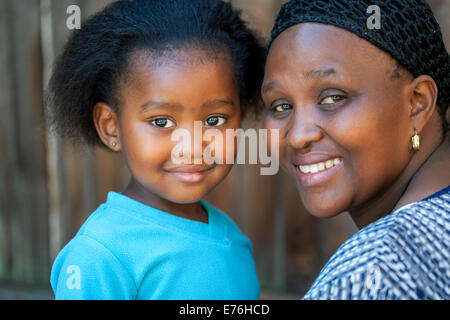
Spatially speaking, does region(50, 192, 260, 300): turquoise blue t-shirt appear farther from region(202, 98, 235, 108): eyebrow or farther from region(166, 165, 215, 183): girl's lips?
region(202, 98, 235, 108): eyebrow

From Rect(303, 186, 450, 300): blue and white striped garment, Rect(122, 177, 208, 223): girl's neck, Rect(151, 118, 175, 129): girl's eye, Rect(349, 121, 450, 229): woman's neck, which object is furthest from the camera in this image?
Rect(122, 177, 208, 223): girl's neck

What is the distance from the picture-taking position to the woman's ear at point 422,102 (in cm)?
150

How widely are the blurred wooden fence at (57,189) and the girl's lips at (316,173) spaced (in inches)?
61.8

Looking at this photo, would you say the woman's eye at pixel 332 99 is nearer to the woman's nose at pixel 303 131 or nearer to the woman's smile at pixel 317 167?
the woman's nose at pixel 303 131

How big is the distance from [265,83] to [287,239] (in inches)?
72.4

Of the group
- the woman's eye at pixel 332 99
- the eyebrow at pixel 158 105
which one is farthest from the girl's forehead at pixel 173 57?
the woman's eye at pixel 332 99

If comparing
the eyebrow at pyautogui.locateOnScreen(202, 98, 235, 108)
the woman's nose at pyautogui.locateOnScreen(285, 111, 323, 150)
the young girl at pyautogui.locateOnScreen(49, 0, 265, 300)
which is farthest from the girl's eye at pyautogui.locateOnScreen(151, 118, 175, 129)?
the woman's nose at pyautogui.locateOnScreen(285, 111, 323, 150)

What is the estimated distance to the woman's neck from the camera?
54.4 inches

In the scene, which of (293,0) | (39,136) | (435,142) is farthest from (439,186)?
(39,136)

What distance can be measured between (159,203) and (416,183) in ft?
3.15

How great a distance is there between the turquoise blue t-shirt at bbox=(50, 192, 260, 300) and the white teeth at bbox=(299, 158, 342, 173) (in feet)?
1.69


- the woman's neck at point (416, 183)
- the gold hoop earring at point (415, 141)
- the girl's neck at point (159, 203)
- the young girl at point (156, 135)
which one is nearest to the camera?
the woman's neck at point (416, 183)

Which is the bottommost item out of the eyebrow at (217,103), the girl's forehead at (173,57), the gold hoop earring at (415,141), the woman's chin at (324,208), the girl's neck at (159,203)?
the woman's chin at (324,208)
